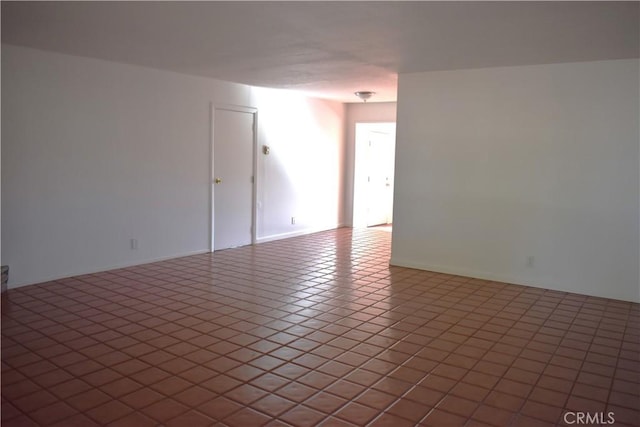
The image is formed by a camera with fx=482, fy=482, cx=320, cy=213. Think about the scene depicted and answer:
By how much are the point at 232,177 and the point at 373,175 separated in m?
4.02

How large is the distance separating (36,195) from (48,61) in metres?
1.37

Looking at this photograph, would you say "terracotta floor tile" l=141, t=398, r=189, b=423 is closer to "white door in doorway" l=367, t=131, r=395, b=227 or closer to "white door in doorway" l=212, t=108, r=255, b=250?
"white door in doorway" l=212, t=108, r=255, b=250

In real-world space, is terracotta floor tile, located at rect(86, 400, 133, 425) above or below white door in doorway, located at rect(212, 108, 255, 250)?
below

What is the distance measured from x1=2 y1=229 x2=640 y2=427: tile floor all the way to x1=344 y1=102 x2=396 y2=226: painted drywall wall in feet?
14.2

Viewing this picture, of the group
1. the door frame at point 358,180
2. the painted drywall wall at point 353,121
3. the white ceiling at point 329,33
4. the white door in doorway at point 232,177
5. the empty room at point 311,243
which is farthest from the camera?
the door frame at point 358,180

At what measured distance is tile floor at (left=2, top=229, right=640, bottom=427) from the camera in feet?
8.78

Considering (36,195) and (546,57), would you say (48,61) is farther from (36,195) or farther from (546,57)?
(546,57)

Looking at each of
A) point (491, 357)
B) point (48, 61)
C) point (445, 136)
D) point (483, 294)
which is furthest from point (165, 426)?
point (445, 136)

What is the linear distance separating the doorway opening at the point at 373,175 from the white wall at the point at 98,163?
3632mm

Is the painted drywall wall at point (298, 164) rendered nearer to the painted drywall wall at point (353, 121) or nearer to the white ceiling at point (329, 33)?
the painted drywall wall at point (353, 121)

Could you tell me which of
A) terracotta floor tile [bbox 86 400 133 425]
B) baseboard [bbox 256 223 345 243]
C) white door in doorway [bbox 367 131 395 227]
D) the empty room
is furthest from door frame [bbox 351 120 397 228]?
terracotta floor tile [bbox 86 400 133 425]

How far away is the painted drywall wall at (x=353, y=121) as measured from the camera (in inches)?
363

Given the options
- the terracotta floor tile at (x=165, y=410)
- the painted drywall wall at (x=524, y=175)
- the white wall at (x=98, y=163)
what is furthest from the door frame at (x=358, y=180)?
the terracotta floor tile at (x=165, y=410)

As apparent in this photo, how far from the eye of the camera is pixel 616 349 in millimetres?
3646
